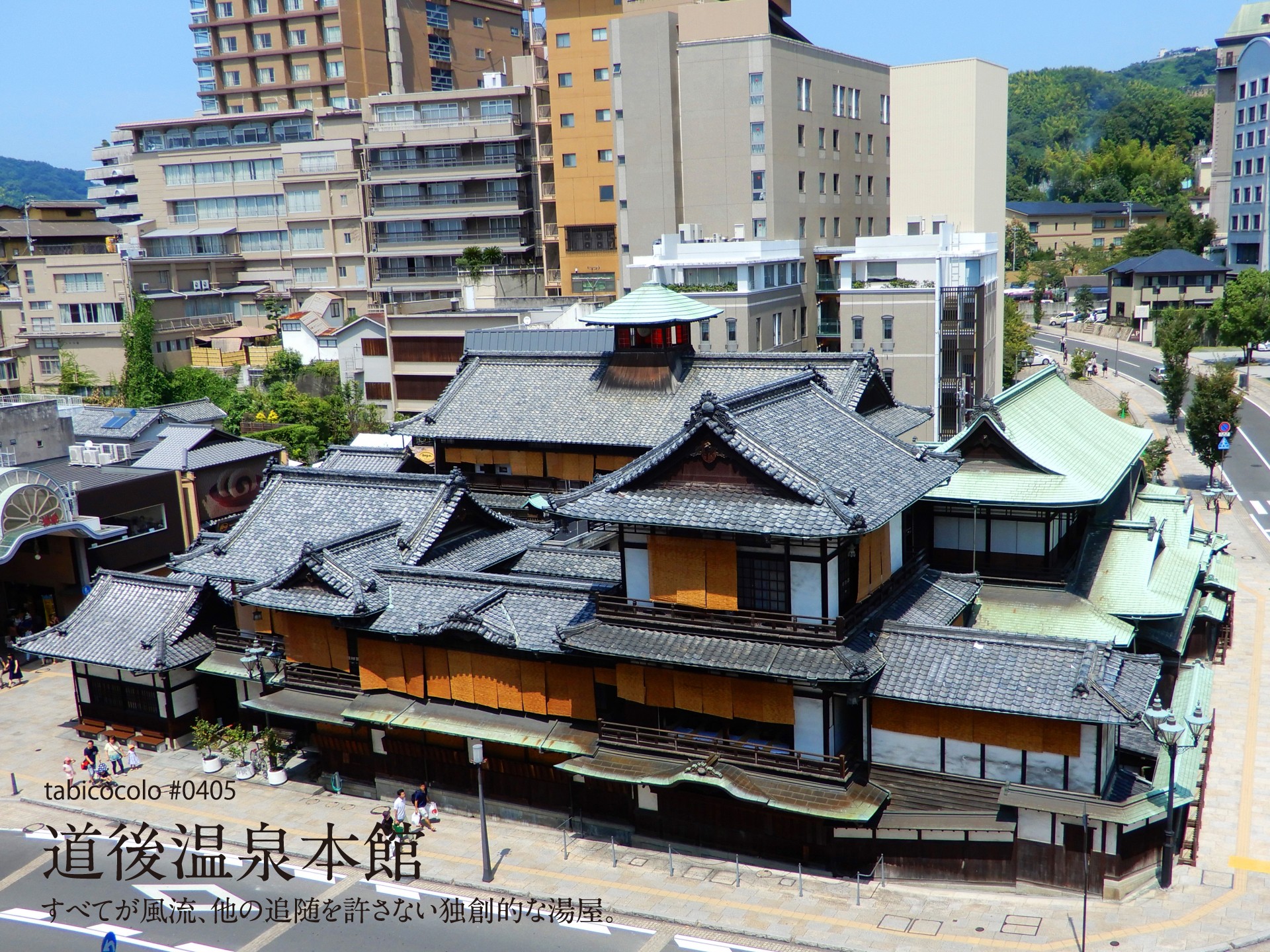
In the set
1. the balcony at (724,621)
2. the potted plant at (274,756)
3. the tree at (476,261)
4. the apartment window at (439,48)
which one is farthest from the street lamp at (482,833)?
the apartment window at (439,48)

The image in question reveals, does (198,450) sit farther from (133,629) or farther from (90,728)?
(133,629)

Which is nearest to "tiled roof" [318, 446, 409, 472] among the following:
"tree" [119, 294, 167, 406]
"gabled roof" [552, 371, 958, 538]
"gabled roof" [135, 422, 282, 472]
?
"gabled roof" [135, 422, 282, 472]

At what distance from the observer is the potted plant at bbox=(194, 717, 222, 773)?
129 feet

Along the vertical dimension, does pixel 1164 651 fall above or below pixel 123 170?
below

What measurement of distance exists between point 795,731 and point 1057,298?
469 feet

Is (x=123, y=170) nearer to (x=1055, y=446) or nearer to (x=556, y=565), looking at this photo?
(x=556, y=565)

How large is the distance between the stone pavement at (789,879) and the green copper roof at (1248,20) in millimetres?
145833

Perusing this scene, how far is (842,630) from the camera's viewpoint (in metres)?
28.7

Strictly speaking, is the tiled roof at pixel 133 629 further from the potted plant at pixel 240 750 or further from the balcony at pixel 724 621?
the balcony at pixel 724 621

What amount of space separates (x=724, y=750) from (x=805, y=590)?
537 cm

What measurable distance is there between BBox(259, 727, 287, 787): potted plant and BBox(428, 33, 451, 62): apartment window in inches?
4284

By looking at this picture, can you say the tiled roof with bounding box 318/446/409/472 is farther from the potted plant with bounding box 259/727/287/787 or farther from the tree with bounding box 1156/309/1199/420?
the tree with bounding box 1156/309/1199/420

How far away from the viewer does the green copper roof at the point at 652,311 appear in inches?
1906

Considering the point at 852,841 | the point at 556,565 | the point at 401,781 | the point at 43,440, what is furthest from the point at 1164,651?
the point at 43,440
